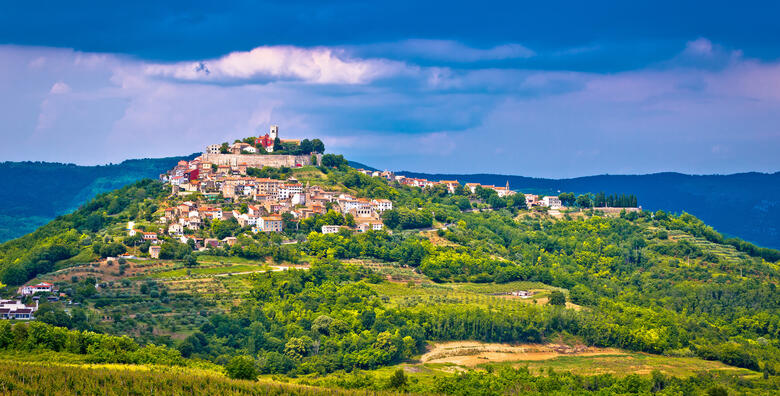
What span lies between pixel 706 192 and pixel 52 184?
123m

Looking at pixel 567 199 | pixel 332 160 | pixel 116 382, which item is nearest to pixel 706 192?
pixel 567 199

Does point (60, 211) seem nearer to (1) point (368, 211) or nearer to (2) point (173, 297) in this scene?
(1) point (368, 211)

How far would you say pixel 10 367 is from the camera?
106 feet

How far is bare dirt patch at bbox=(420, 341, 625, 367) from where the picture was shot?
154 ft

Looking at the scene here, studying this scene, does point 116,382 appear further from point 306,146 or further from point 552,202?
point 552,202

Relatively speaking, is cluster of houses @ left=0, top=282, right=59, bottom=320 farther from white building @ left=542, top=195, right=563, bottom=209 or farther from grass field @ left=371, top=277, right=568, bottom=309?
white building @ left=542, top=195, right=563, bottom=209

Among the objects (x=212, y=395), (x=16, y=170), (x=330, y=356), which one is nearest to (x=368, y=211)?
(x=330, y=356)

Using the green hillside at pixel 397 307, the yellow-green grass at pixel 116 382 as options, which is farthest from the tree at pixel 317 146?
the yellow-green grass at pixel 116 382

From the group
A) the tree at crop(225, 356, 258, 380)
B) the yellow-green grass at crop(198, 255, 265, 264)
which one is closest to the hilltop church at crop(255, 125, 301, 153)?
the yellow-green grass at crop(198, 255, 265, 264)

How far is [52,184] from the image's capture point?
424ft

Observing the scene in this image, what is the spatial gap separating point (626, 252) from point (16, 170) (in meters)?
102

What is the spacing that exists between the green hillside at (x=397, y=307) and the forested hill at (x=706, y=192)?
6632cm

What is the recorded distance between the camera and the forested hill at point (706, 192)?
141750 millimetres

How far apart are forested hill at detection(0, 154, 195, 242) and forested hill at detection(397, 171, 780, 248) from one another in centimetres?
5686
